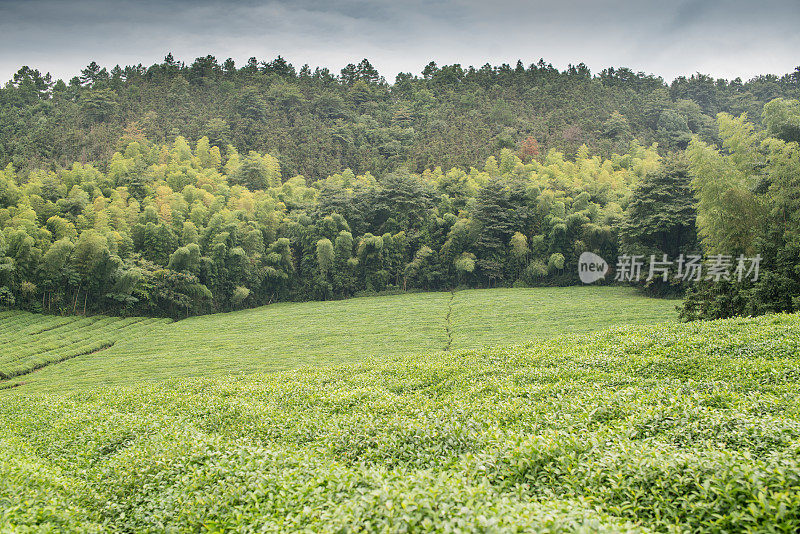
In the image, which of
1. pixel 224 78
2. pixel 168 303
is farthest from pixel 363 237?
pixel 224 78

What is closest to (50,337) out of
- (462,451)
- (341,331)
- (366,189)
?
(341,331)

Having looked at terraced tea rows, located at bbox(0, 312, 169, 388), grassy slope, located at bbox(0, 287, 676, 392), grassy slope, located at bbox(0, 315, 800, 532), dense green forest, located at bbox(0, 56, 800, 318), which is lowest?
terraced tea rows, located at bbox(0, 312, 169, 388)

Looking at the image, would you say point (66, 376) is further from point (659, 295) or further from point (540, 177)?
point (540, 177)

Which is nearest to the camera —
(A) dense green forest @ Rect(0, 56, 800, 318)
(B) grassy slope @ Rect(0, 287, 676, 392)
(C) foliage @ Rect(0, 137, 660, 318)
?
(A) dense green forest @ Rect(0, 56, 800, 318)

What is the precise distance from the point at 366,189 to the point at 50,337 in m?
27.8

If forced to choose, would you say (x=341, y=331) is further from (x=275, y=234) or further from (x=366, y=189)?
(x=366, y=189)

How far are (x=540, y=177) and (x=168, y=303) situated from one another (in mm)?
35445

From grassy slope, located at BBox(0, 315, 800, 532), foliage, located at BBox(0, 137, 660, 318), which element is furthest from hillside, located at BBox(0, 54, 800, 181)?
grassy slope, located at BBox(0, 315, 800, 532)

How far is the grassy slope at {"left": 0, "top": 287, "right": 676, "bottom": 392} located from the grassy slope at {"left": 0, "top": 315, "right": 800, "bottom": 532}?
384 inches

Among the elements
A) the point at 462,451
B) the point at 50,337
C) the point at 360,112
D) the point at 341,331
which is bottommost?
the point at 50,337

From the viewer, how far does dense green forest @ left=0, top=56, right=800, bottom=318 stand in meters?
20.8

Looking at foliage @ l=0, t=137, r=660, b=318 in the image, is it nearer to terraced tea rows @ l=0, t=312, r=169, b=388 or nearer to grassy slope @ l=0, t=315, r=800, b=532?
terraced tea rows @ l=0, t=312, r=169, b=388

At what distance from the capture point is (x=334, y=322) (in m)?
31.3

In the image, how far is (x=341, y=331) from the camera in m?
28.7
